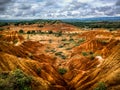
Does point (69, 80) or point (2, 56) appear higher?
point (2, 56)

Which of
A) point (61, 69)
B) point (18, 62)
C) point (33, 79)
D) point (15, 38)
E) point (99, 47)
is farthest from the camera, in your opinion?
point (15, 38)

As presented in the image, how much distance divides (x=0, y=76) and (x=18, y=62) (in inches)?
227

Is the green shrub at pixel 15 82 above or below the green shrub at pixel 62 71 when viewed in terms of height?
above

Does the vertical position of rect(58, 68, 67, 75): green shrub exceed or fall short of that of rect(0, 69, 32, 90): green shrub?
it falls short

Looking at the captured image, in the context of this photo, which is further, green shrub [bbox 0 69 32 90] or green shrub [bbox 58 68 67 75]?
green shrub [bbox 58 68 67 75]

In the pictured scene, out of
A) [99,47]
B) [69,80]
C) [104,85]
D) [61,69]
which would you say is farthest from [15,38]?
[104,85]

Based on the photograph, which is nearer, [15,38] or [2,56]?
[2,56]

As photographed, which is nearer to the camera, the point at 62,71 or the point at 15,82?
the point at 15,82

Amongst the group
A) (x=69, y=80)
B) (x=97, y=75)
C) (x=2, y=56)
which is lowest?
(x=69, y=80)

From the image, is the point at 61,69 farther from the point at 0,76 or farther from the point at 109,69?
the point at 0,76

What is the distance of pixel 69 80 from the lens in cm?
3038

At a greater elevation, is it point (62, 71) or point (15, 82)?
point (15, 82)

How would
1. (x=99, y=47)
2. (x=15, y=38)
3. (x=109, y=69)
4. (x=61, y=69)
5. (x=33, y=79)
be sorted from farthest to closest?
(x=15, y=38) < (x=99, y=47) < (x=61, y=69) < (x=109, y=69) < (x=33, y=79)

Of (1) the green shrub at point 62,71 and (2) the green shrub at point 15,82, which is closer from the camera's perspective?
(2) the green shrub at point 15,82
